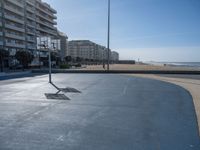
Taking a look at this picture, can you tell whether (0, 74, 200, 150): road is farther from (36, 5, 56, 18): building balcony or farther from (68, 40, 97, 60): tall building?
(68, 40, 97, 60): tall building

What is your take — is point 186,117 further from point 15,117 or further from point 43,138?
point 15,117

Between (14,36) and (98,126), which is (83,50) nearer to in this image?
(14,36)

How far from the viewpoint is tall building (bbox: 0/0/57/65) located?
56594 mm

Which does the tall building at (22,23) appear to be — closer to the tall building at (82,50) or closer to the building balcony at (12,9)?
the building balcony at (12,9)

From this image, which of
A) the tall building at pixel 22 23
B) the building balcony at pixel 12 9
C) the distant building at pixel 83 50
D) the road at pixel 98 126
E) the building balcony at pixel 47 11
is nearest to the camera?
the road at pixel 98 126

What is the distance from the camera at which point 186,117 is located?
7004 mm

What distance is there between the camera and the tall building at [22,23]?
56594mm

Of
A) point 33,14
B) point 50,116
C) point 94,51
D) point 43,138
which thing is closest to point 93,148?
point 43,138

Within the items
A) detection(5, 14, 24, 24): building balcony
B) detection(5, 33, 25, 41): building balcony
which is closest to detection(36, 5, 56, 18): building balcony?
detection(5, 14, 24, 24): building balcony

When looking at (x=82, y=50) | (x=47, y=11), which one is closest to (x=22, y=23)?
(x=47, y=11)

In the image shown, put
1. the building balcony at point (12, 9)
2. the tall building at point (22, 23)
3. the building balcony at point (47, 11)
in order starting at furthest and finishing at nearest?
the building balcony at point (47, 11) < the building balcony at point (12, 9) < the tall building at point (22, 23)

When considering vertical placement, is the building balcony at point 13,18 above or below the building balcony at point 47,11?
below

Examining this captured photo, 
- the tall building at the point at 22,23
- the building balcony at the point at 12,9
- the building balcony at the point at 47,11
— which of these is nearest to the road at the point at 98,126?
the tall building at the point at 22,23

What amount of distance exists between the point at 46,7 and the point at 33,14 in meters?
12.3
